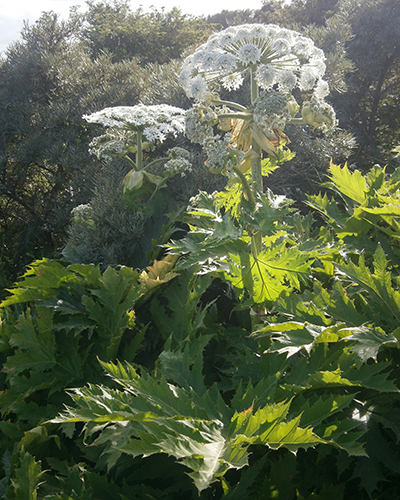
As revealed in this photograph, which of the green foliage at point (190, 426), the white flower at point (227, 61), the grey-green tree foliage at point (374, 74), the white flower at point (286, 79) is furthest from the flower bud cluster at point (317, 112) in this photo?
the grey-green tree foliage at point (374, 74)

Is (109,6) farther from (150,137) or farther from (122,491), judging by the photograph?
(122,491)

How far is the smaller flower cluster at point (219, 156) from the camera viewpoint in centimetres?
167

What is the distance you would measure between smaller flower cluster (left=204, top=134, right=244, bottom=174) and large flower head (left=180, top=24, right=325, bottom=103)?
0.28 metres

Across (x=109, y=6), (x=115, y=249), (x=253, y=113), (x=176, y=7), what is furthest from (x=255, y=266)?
(x=109, y=6)

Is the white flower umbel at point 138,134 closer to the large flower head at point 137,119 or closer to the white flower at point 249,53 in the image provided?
the large flower head at point 137,119

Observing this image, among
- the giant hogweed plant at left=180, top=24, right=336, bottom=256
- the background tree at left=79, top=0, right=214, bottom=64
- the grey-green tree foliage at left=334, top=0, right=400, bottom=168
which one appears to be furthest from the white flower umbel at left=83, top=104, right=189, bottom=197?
the background tree at left=79, top=0, right=214, bottom=64

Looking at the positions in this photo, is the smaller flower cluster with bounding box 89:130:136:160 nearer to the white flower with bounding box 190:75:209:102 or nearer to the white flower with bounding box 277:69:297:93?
the white flower with bounding box 190:75:209:102

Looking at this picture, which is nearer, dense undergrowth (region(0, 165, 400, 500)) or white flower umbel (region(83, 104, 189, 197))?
dense undergrowth (region(0, 165, 400, 500))

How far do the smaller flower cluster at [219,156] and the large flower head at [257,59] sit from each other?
28 centimetres

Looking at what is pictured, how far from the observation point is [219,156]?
167cm

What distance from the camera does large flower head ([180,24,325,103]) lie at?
6.05 ft

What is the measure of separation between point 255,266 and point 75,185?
3.85 m

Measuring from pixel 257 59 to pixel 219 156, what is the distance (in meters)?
0.50

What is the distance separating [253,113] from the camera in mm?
1812
